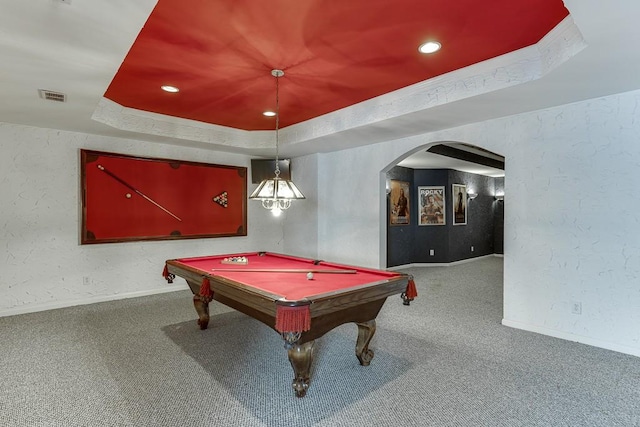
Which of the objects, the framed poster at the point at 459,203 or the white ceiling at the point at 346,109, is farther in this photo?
the framed poster at the point at 459,203

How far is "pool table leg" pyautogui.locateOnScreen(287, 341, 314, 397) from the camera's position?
2.32 meters

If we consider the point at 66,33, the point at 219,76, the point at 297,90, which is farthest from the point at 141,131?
the point at 66,33

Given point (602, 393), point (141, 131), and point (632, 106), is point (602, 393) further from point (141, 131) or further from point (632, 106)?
point (141, 131)

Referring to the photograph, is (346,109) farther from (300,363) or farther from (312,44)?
(300,363)

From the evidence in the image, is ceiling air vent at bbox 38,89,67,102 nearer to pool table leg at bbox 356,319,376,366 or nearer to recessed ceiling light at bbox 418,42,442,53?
recessed ceiling light at bbox 418,42,442,53

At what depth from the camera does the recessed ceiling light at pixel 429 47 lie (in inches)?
108

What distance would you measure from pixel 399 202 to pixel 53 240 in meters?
6.53

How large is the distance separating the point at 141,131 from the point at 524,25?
4.51 m

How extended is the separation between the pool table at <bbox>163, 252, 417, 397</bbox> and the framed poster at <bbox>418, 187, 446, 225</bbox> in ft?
18.6

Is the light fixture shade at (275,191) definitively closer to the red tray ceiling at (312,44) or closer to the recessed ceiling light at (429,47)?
the red tray ceiling at (312,44)

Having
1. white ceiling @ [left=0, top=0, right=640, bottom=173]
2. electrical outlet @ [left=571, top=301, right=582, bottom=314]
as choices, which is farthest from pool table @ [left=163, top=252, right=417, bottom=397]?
electrical outlet @ [left=571, top=301, right=582, bottom=314]

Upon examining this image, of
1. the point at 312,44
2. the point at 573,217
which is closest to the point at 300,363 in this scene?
the point at 312,44

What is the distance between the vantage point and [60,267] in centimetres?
460

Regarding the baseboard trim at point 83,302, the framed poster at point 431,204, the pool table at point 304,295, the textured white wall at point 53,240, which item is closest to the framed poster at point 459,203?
the framed poster at point 431,204
